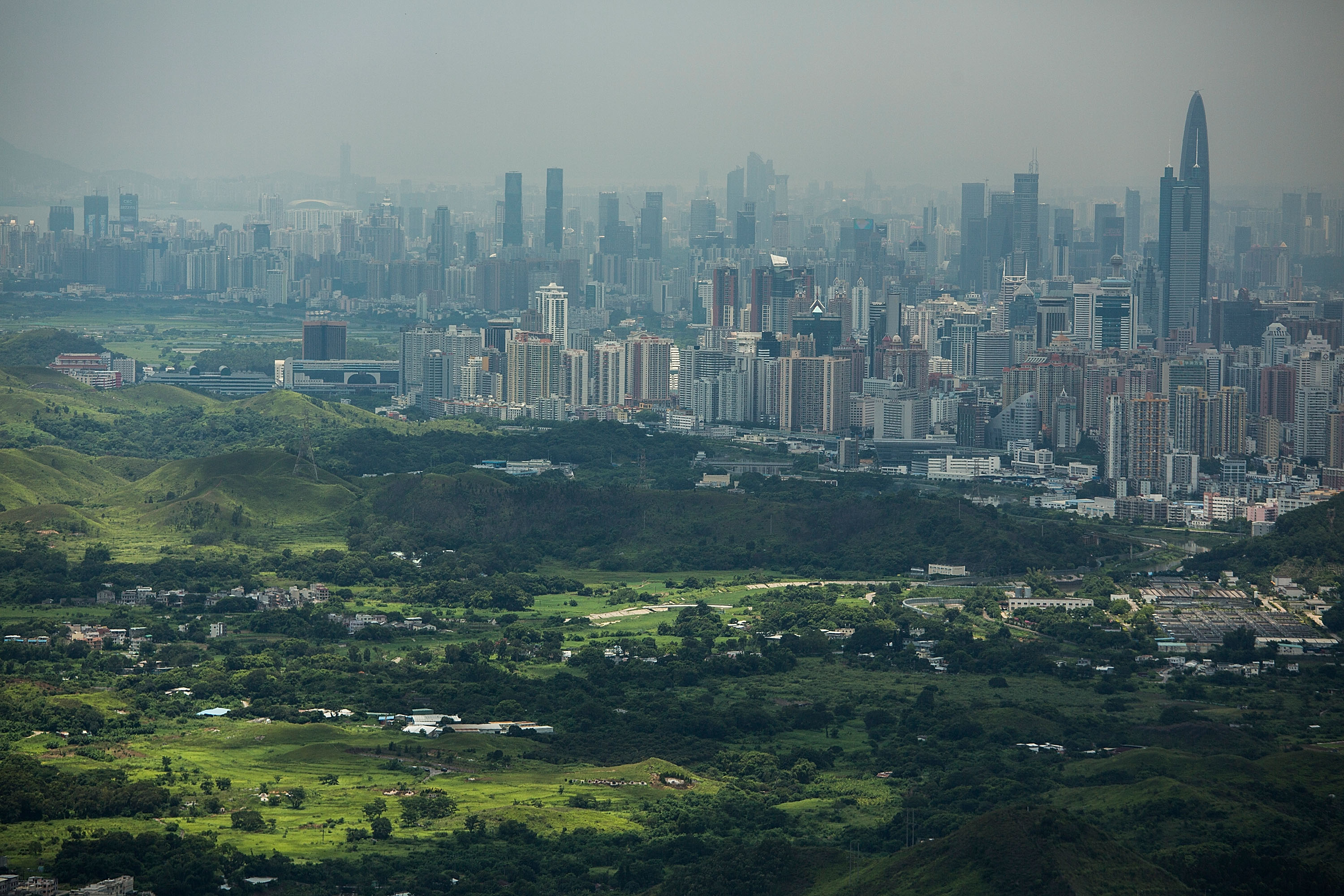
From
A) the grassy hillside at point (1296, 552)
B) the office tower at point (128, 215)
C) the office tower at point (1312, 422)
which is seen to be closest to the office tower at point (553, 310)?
the office tower at point (1312, 422)

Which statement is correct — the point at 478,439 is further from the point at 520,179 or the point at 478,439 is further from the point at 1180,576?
the point at 520,179

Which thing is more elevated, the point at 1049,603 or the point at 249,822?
the point at 1049,603

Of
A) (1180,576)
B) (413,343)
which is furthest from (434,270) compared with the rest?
(1180,576)

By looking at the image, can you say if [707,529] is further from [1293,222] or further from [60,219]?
[60,219]

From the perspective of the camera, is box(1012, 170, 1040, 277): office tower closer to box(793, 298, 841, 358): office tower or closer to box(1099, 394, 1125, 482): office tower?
box(793, 298, 841, 358): office tower

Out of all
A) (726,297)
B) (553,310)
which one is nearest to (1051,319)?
(726,297)

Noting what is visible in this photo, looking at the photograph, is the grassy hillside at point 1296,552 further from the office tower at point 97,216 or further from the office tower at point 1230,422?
the office tower at point 97,216

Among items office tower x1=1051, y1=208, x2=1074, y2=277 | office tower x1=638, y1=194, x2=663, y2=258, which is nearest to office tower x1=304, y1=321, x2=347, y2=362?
office tower x1=1051, y1=208, x2=1074, y2=277
